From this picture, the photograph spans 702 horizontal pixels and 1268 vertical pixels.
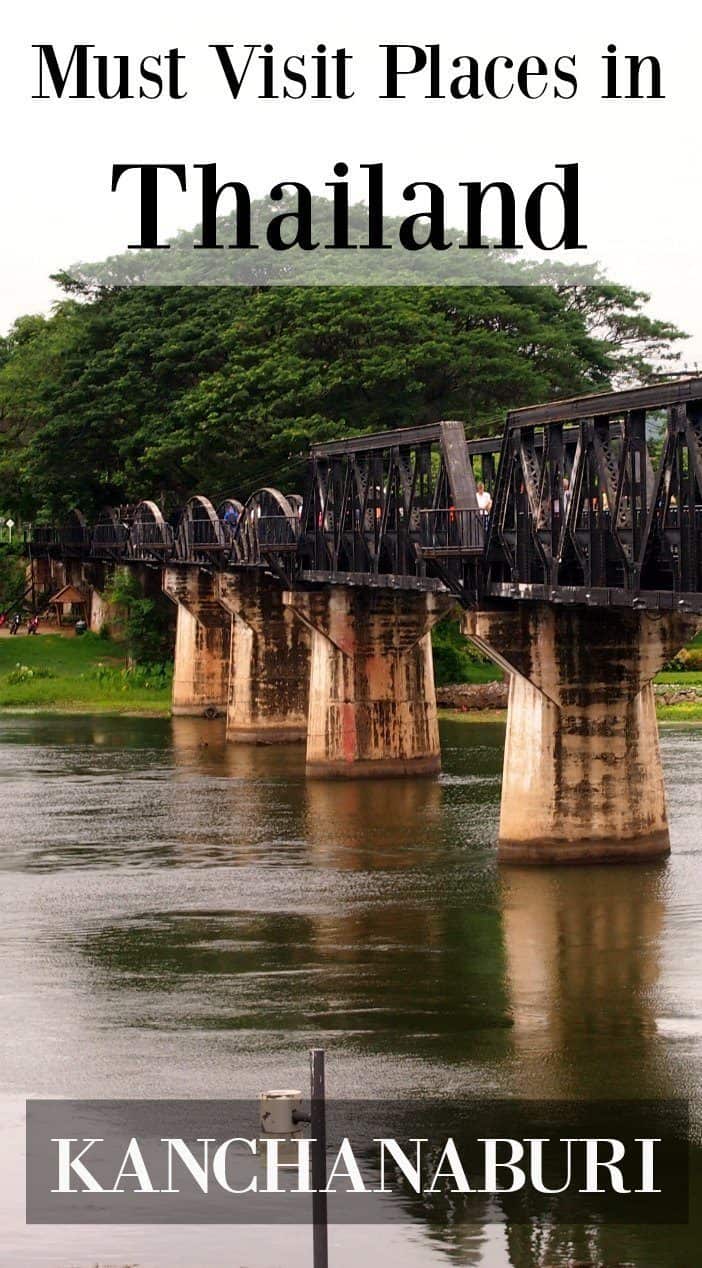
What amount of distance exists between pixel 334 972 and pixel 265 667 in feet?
149

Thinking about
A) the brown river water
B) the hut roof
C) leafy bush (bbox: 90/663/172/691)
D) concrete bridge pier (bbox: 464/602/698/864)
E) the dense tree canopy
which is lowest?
the brown river water

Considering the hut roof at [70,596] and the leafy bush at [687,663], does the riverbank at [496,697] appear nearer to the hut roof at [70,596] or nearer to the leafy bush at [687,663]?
the leafy bush at [687,663]

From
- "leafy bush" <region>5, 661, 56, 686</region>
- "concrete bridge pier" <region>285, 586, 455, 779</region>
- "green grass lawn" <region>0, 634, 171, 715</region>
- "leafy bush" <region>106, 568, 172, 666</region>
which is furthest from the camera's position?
"leafy bush" <region>106, 568, 172, 666</region>

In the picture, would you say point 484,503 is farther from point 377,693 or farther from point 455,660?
point 455,660

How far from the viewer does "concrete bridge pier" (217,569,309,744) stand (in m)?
84.9

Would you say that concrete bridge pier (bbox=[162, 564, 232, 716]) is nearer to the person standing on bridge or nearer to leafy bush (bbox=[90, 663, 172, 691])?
leafy bush (bbox=[90, 663, 172, 691])

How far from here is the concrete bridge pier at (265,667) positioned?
84938 millimetres

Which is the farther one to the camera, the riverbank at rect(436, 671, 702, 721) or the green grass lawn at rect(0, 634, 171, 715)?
the green grass lawn at rect(0, 634, 171, 715)

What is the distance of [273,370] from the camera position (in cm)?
10600

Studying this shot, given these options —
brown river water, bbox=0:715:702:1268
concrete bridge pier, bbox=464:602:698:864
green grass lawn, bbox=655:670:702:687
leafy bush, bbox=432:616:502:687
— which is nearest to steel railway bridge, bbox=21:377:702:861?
concrete bridge pier, bbox=464:602:698:864

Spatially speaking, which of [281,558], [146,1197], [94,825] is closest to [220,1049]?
[146,1197]

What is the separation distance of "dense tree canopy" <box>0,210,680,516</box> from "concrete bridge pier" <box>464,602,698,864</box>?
5022cm

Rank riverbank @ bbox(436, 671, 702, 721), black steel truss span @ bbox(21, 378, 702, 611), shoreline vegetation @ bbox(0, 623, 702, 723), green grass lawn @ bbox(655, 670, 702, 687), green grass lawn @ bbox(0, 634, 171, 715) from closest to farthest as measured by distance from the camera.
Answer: black steel truss span @ bbox(21, 378, 702, 611)
riverbank @ bbox(436, 671, 702, 721)
shoreline vegetation @ bbox(0, 623, 702, 723)
green grass lawn @ bbox(655, 670, 702, 687)
green grass lawn @ bbox(0, 634, 171, 715)

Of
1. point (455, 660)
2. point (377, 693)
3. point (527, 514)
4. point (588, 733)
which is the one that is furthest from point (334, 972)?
point (455, 660)
